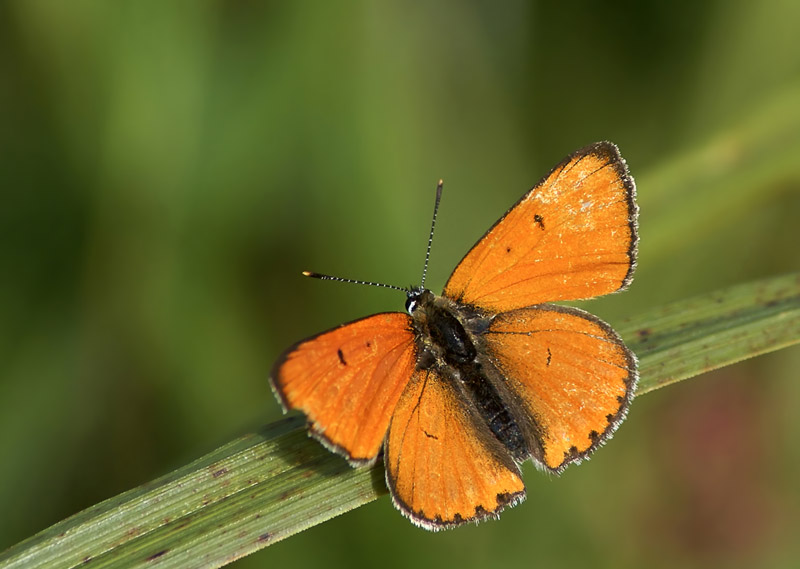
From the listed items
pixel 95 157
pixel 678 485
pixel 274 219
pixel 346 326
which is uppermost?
pixel 95 157

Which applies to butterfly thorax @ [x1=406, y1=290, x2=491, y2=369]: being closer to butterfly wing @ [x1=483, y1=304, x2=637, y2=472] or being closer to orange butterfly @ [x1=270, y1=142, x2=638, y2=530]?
orange butterfly @ [x1=270, y1=142, x2=638, y2=530]

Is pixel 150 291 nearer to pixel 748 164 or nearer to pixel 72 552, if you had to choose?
pixel 72 552

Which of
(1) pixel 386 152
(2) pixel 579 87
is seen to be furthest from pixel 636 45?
(1) pixel 386 152

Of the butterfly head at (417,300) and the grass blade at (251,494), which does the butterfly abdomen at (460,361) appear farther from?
the grass blade at (251,494)

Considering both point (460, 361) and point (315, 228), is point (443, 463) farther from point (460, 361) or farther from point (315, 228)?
point (315, 228)

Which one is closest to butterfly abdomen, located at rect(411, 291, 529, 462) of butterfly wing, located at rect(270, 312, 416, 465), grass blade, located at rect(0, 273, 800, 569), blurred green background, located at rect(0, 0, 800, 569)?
butterfly wing, located at rect(270, 312, 416, 465)

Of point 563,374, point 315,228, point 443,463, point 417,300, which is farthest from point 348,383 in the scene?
point 315,228
